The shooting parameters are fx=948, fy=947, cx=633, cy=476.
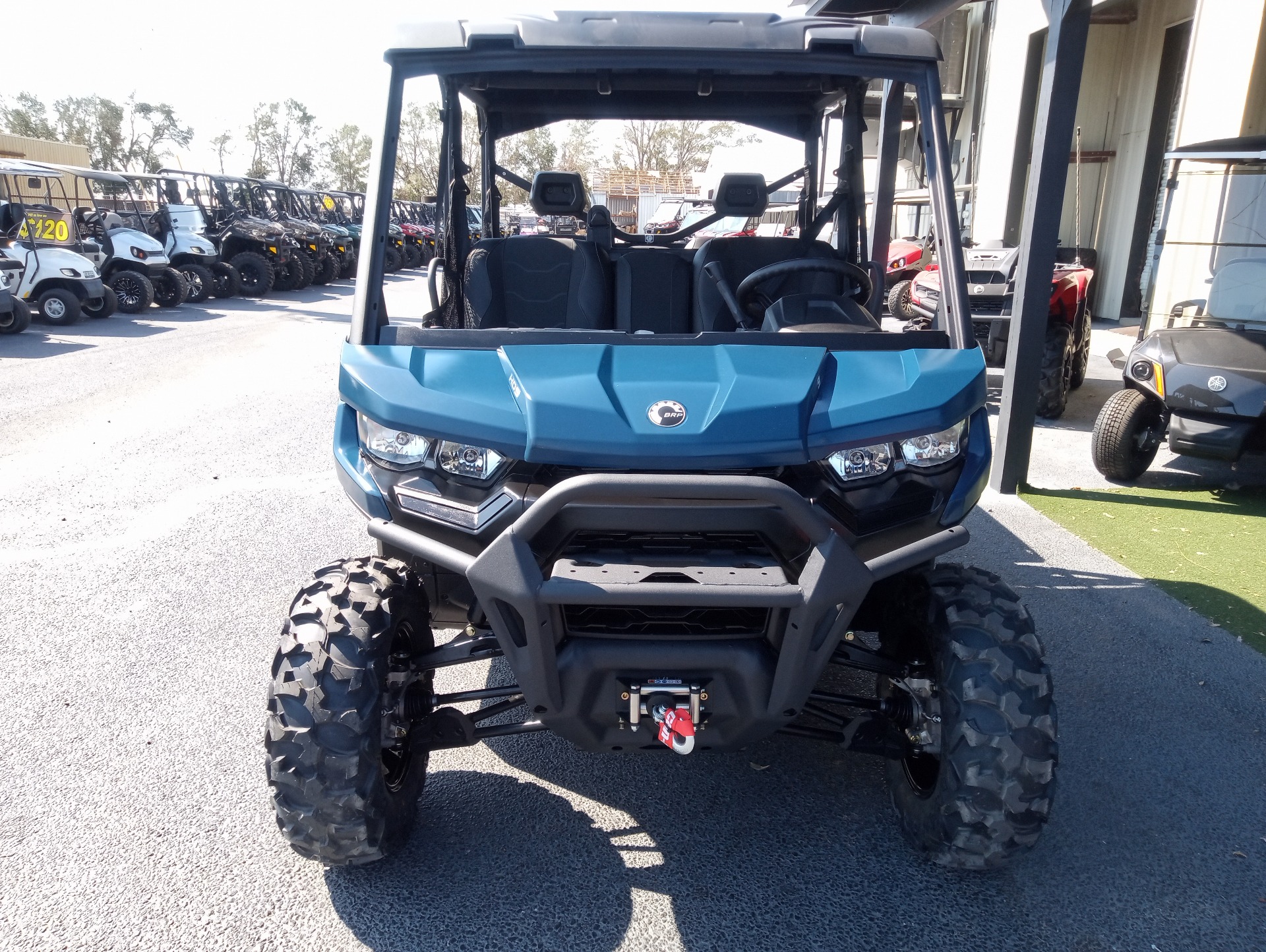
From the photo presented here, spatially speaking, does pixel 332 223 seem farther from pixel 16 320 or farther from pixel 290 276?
pixel 16 320

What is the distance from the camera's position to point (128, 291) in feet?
44.3

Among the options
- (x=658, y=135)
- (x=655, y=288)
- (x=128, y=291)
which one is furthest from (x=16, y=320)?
(x=655, y=288)

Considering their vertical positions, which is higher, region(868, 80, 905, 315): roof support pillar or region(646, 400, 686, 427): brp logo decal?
region(868, 80, 905, 315): roof support pillar

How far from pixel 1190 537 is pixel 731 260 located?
3066 mm

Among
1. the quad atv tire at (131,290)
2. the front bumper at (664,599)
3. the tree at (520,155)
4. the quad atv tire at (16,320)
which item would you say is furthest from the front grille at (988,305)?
the quad atv tire at (131,290)

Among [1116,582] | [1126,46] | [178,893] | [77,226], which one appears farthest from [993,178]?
[178,893]

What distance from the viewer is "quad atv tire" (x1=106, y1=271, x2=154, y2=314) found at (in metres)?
13.5

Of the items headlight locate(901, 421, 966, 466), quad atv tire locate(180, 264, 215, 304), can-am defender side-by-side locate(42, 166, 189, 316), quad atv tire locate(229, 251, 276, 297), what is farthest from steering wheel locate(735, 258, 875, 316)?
quad atv tire locate(229, 251, 276, 297)

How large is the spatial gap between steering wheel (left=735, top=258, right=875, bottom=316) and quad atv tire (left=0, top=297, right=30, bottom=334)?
36.0 feet

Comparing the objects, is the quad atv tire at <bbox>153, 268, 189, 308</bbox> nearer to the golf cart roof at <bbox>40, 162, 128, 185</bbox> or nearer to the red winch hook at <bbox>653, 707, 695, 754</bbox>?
the golf cart roof at <bbox>40, 162, 128, 185</bbox>

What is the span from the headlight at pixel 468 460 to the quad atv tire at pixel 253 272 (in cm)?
1615

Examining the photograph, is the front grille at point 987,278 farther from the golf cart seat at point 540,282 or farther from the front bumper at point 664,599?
the front bumper at point 664,599

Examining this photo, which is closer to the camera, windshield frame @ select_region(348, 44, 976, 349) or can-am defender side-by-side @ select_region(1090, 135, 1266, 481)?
windshield frame @ select_region(348, 44, 976, 349)

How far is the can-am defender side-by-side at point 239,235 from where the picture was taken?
53.9 feet
